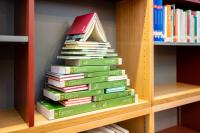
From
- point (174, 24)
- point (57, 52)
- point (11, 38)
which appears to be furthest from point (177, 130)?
point (11, 38)

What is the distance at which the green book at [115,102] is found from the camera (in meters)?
1.08

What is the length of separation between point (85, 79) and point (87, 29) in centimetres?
26

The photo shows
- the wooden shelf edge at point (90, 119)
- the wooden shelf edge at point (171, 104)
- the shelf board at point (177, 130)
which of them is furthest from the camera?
the shelf board at point (177, 130)

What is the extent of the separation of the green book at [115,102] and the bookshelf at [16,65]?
1.18 feet

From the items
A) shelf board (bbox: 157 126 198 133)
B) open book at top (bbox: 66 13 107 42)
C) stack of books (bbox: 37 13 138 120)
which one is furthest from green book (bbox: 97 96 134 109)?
shelf board (bbox: 157 126 198 133)

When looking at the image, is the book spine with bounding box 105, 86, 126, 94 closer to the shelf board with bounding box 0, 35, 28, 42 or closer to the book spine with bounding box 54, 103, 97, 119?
the book spine with bounding box 54, 103, 97, 119

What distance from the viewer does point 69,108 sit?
3.21 feet

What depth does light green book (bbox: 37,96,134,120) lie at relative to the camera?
3.09 ft

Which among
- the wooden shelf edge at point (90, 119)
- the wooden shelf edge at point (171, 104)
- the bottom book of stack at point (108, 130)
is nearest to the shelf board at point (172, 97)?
the wooden shelf edge at point (171, 104)

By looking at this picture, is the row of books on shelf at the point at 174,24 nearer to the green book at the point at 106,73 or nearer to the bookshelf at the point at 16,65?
the green book at the point at 106,73

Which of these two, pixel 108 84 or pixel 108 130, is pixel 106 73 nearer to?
pixel 108 84

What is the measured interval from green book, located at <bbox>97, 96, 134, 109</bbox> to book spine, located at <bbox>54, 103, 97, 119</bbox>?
4 cm

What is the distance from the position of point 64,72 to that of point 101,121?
298 mm

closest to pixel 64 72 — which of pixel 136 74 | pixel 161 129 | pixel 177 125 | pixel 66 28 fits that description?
pixel 66 28
